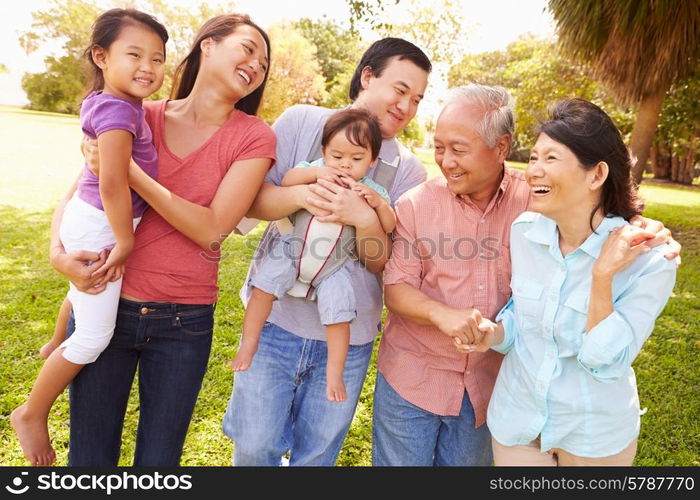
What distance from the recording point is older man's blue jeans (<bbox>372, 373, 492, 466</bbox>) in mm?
2637

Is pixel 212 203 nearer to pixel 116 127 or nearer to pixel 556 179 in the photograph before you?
pixel 116 127

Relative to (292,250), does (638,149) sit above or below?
above

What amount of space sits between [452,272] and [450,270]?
0.01 meters

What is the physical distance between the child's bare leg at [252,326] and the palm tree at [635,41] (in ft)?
26.5

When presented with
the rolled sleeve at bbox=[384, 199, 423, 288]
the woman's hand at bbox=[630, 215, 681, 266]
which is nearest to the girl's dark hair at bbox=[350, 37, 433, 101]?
the rolled sleeve at bbox=[384, 199, 423, 288]

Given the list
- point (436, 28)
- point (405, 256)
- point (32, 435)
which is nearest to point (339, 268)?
point (405, 256)

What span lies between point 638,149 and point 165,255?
10.3 metres

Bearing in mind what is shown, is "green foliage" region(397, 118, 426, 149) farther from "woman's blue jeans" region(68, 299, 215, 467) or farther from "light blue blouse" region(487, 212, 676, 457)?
"woman's blue jeans" region(68, 299, 215, 467)

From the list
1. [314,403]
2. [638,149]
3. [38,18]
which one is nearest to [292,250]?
[314,403]

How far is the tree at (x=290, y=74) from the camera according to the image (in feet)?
109

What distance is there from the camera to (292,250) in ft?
8.64

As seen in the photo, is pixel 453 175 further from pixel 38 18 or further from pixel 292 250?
pixel 38 18

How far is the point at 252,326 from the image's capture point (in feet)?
8.66

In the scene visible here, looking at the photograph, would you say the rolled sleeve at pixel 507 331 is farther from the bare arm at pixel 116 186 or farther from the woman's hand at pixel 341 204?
the bare arm at pixel 116 186
